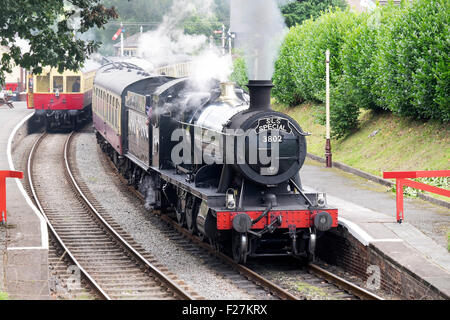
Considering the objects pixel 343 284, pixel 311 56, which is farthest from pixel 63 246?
pixel 311 56

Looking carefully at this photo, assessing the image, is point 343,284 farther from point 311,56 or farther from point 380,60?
point 311,56

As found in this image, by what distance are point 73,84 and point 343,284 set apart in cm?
2624

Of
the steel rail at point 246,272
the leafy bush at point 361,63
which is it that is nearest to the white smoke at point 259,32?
the steel rail at point 246,272

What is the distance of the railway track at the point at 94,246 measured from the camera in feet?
37.3

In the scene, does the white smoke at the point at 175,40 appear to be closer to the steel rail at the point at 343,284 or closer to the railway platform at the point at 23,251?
the railway platform at the point at 23,251

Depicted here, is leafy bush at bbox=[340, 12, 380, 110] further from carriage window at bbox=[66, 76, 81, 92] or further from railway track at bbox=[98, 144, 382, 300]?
carriage window at bbox=[66, 76, 81, 92]

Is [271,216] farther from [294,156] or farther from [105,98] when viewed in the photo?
[105,98]

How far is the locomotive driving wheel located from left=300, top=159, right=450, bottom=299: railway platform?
185 cm

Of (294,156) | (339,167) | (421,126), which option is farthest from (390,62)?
(294,156)

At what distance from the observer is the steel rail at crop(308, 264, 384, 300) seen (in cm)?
1045

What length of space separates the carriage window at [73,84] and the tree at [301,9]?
14560 millimetres

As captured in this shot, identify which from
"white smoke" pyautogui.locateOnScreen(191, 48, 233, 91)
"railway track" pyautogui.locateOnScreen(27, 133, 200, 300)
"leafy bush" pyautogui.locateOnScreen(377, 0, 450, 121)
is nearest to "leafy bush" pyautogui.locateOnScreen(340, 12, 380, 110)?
"leafy bush" pyautogui.locateOnScreen(377, 0, 450, 121)

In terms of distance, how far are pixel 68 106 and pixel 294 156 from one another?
80.2 feet

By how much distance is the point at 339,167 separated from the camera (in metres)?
23.4
